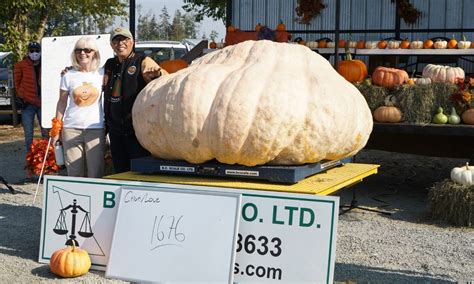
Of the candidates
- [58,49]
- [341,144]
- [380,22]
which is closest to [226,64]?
[341,144]

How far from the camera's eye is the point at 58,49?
869 centimetres

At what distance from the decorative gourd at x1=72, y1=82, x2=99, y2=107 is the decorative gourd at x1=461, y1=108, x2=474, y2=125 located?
3.61m

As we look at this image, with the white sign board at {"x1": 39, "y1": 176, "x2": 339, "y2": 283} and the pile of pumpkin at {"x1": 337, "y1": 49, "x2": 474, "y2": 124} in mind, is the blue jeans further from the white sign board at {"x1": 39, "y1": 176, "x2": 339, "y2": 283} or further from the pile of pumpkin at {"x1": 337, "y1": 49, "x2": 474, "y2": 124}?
the white sign board at {"x1": 39, "y1": 176, "x2": 339, "y2": 283}

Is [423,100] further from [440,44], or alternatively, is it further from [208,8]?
[208,8]

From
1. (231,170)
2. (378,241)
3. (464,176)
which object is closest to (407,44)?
(464,176)

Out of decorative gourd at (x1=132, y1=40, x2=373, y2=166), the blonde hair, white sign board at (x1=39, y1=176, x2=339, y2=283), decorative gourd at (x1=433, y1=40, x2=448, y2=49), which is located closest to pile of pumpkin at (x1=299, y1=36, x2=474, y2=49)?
decorative gourd at (x1=433, y1=40, x2=448, y2=49)

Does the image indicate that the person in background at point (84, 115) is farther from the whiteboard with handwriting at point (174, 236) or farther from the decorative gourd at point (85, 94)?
the whiteboard with handwriting at point (174, 236)

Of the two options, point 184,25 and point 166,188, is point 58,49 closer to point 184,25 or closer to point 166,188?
point 166,188

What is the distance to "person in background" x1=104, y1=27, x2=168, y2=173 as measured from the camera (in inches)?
207

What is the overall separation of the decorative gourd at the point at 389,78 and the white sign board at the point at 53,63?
3.15 m

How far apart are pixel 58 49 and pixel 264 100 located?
5.37 m

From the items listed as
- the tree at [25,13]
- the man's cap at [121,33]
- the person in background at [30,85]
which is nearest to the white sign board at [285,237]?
the man's cap at [121,33]

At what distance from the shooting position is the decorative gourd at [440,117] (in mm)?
6985

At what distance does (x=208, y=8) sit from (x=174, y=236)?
1689cm
